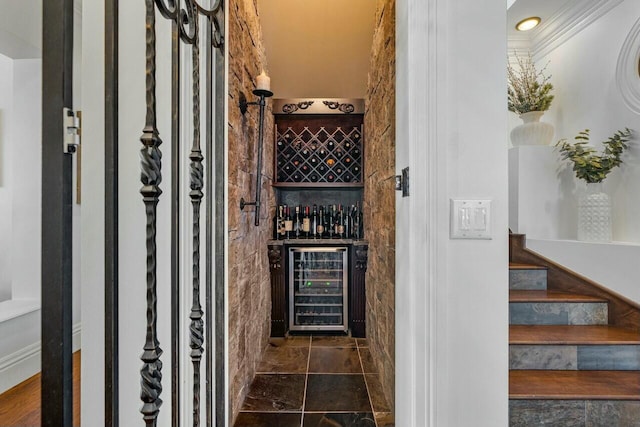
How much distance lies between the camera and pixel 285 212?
3570mm

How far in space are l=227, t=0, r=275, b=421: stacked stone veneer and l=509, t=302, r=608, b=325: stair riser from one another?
1800 mm

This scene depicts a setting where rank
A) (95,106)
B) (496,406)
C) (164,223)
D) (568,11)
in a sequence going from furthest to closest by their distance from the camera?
1. (568,11)
2. (496,406)
3. (164,223)
4. (95,106)

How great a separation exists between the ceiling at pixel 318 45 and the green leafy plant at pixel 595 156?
201cm

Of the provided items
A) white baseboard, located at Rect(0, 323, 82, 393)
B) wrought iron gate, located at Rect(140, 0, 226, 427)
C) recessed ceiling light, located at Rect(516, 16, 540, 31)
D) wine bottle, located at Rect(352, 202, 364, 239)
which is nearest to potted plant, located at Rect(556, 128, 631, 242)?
recessed ceiling light, located at Rect(516, 16, 540, 31)

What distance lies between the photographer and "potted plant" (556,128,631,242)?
8.11 feet

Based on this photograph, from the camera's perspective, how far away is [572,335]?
196cm

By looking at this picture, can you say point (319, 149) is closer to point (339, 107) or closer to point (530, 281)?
point (339, 107)

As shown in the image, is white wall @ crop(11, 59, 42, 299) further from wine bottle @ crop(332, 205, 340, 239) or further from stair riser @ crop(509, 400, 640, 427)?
wine bottle @ crop(332, 205, 340, 239)

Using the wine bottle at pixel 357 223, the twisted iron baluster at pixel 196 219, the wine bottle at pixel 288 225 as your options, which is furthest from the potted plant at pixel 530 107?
the twisted iron baluster at pixel 196 219

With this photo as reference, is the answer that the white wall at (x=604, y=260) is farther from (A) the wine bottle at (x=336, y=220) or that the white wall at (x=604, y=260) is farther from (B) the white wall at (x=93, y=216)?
(B) the white wall at (x=93, y=216)

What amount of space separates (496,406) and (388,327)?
0.83m

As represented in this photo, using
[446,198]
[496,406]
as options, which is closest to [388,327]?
[496,406]

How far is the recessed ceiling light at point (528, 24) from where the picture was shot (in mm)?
3172

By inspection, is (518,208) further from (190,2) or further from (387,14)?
(190,2)
